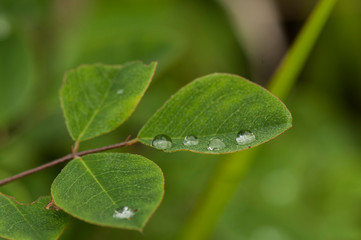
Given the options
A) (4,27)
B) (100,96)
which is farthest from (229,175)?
(4,27)

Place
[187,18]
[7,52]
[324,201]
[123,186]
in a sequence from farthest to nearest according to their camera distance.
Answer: [187,18] < [324,201] < [7,52] < [123,186]

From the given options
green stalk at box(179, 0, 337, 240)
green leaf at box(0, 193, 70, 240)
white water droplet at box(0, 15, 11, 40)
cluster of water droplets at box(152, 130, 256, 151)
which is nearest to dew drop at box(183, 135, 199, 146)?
cluster of water droplets at box(152, 130, 256, 151)

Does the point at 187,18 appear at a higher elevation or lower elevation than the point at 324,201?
higher

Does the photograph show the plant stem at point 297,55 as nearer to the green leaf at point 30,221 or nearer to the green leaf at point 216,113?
the green leaf at point 216,113

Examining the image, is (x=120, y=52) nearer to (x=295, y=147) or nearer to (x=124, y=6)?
(x=124, y=6)

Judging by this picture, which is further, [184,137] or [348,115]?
[348,115]

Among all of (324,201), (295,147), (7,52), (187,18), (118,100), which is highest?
(118,100)

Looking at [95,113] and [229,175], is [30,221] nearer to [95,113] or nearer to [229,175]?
[95,113]

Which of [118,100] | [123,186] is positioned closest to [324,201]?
[118,100]
